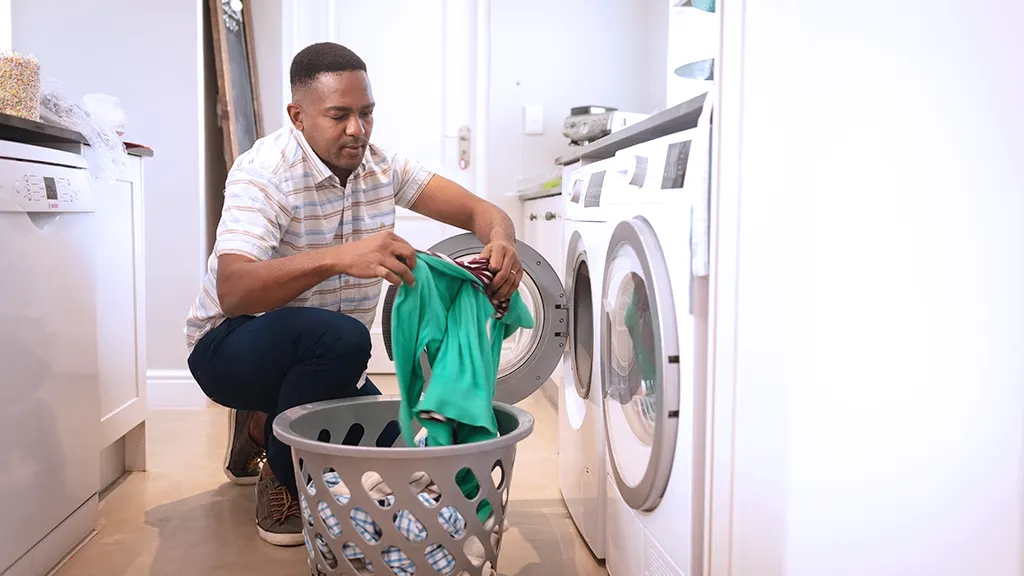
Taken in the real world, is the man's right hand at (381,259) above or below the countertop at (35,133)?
below

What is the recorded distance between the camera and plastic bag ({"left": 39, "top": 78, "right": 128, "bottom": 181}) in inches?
79.9

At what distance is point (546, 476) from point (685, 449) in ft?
4.19

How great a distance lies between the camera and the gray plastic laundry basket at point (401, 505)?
1.40 m

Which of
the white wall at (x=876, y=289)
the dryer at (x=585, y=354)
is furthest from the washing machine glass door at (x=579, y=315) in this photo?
the white wall at (x=876, y=289)

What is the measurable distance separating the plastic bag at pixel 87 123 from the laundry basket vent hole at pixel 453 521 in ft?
4.15

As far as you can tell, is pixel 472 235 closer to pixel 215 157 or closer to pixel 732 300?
pixel 732 300

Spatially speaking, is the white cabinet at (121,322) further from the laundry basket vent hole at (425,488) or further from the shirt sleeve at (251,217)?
the laundry basket vent hole at (425,488)

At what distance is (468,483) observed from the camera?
1.54 meters

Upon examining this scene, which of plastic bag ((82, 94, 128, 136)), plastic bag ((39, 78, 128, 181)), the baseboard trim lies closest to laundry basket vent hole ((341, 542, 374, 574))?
plastic bag ((39, 78, 128, 181))

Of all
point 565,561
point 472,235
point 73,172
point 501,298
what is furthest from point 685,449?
point 73,172

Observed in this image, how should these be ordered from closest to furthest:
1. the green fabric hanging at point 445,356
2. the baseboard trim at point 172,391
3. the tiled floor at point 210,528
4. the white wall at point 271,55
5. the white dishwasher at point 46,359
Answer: the green fabric hanging at point 445,356 < the white dishwasher at point 46,359 < the tiled floor at point 210,528 < the baseboard trim at point 172,391 < the white wall at point 271,55

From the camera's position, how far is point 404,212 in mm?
4234

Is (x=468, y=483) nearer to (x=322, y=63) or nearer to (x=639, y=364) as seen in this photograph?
(x=639, y=364)

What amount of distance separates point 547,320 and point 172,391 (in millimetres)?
1960
